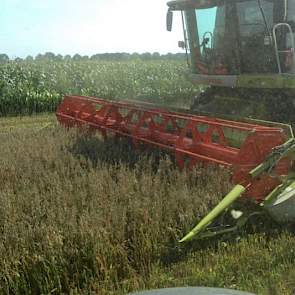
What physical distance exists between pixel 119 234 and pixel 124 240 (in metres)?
0.05

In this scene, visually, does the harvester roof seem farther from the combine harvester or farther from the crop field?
the crop field

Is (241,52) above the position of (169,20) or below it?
below

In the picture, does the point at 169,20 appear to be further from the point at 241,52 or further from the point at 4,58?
the point at 4,58

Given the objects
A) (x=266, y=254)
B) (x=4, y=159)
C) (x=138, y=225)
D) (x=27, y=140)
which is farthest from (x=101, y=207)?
(x=27, y=140)

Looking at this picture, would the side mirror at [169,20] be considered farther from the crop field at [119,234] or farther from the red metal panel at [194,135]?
the crop field at [119,234]

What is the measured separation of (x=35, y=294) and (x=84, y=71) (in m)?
14.2

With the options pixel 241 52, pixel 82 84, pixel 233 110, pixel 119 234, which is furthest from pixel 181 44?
pixel 82 84

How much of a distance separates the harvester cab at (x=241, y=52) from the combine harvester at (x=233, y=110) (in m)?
0.01

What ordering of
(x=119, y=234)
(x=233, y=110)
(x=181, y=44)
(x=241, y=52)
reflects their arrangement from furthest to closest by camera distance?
(x=181, y=44) → (x=233, y=110) → (x=241, y=52) → (x=119, y=234)

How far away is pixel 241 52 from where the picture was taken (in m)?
6.98

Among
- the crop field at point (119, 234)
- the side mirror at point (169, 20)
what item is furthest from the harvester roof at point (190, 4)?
the crop field at point (119, 234)

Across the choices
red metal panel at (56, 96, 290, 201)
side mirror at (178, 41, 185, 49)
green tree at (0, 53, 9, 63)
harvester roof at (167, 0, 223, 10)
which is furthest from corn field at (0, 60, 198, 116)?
red metal panel at (56, 96, 290, 201)

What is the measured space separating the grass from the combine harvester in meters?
0.19

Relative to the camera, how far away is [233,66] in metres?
7.06
